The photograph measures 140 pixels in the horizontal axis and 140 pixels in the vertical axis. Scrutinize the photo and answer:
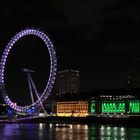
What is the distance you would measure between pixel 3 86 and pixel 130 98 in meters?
45.8

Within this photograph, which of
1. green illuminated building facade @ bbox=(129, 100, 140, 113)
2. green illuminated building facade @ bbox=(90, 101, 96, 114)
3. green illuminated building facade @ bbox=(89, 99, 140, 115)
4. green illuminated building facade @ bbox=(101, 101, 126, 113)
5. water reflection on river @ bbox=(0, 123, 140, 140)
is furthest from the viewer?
green illuminated building facade @ bbox=(90, 101, 96, 114)

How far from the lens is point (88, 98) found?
111 metres

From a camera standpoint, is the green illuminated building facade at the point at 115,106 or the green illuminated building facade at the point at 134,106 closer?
the green illuminated building facade at the point at 134,106

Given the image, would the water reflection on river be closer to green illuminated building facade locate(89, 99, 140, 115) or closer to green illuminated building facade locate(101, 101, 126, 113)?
green illuminated building facade locate(89, 99, 140, 115)

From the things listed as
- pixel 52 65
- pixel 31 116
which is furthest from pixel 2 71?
pixel 31 116

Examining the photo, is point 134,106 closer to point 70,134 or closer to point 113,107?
point 113,107

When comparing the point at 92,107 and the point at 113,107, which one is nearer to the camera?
the point at 113,107

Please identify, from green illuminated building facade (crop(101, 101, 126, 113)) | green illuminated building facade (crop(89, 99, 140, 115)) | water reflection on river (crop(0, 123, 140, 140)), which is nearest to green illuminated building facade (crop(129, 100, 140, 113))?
green illuminated building facade (crop(89, 99, 140, 115))

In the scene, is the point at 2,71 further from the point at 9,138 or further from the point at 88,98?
the point at 88,98

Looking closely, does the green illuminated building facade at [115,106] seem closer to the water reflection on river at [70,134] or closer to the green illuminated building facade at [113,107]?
the green illuminated building facade at [113,107]

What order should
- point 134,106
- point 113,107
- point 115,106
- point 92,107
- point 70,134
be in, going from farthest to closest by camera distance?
point 92,107 → point 113,107 → point 115,106 → point 134,106 → point 70,134

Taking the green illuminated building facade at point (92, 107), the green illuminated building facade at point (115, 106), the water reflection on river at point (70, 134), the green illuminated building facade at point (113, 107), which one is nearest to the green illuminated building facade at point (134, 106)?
the green illuminated building facade at point (115, 106)

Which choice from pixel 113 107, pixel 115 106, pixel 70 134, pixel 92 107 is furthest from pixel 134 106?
pixel 70 134

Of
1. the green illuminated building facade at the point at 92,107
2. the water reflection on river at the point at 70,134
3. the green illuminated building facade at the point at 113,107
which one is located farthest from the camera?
the green illuminated building facade at the point at 92,107
